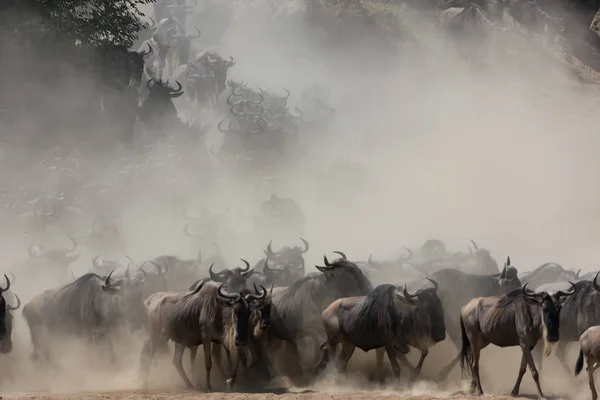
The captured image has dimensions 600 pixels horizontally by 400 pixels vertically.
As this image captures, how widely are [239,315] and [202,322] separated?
1050mm

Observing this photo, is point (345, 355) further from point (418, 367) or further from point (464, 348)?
point (464, 348)

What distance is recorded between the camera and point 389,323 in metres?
14.5

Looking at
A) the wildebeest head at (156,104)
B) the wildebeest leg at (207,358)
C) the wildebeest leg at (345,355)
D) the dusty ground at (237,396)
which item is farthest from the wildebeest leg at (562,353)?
the wildebeest head at (156,104)

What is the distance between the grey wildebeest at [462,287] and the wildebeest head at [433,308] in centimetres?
149

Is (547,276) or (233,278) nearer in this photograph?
(233,278)

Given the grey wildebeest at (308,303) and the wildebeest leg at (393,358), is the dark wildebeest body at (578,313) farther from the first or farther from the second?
the grey wildebeest at (308,303)

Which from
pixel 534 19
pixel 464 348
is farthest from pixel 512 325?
pixel 534 19

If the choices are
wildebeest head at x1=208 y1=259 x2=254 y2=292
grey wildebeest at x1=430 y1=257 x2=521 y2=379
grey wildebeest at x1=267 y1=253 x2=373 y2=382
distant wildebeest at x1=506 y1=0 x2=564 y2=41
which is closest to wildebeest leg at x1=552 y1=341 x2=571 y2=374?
grey wildebeest at x1=430 y1=257 x2=521 y2=379

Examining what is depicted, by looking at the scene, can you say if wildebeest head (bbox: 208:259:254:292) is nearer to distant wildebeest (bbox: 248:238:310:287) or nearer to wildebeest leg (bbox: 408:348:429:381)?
distant wildebeest (bbox: 248:238:310:287)

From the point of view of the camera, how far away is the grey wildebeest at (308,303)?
52.1 feet

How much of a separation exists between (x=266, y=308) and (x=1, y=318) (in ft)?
14.6

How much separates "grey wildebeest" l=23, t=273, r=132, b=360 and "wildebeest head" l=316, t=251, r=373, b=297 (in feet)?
12.4

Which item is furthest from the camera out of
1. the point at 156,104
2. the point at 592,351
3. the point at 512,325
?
the point at 156,104

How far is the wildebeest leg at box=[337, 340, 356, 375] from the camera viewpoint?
14.9m
